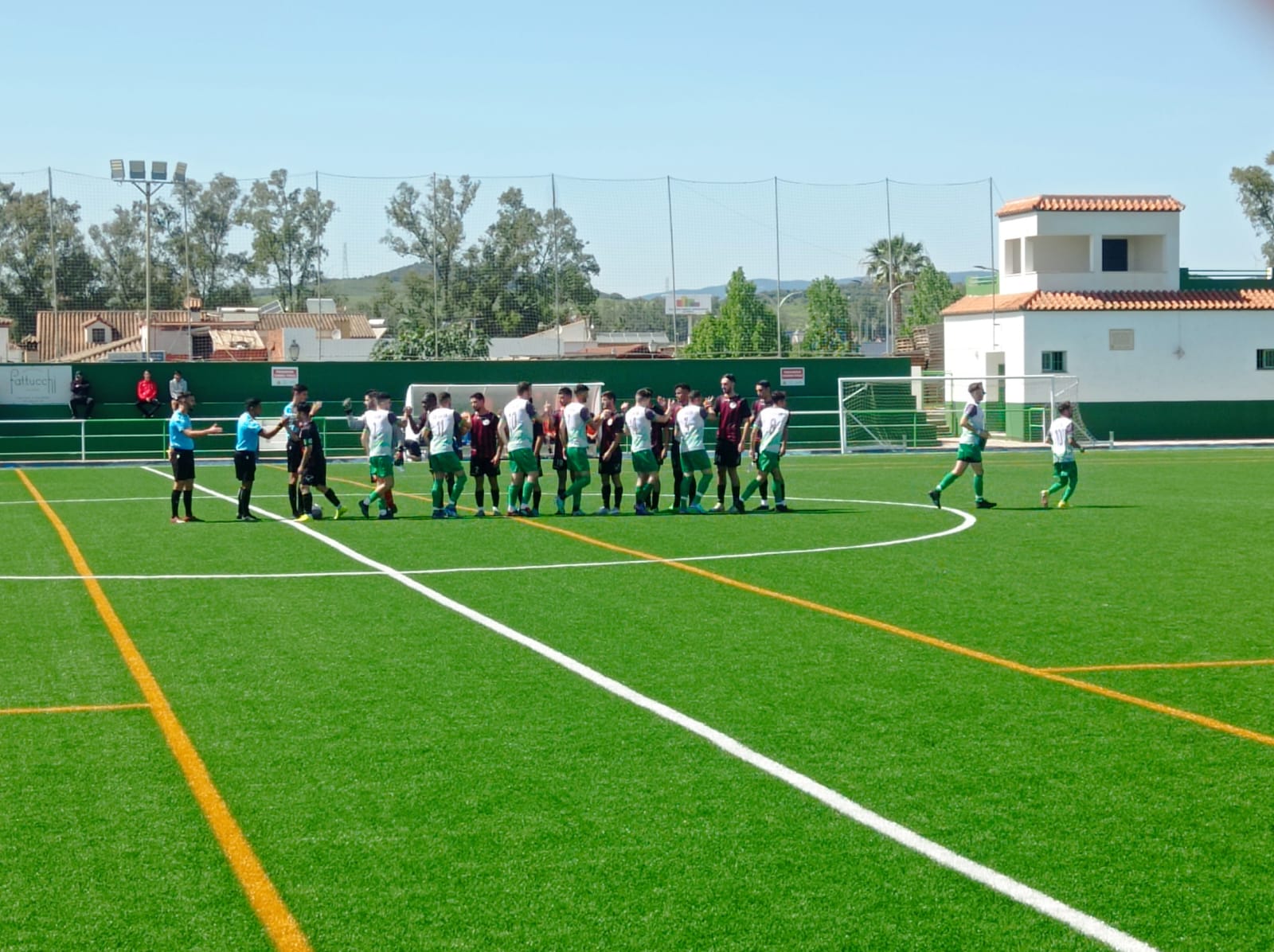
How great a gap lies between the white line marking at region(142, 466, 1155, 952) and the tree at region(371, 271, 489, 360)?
39.7 meters

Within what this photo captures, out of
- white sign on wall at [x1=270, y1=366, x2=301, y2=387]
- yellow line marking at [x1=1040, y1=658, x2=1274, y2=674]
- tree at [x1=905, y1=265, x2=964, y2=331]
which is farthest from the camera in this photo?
tree at [x1=905, y1=265, x2=964, y2=331]

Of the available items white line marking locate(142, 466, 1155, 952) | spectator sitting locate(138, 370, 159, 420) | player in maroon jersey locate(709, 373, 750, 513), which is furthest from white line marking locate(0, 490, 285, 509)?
spectator sitting locate(138, 370, 159, 420)

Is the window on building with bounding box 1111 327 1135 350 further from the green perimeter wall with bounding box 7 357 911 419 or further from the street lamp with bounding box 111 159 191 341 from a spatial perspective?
the street lamp with bounding box 111 159 191 341

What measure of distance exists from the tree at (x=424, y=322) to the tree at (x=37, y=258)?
9.29 metres

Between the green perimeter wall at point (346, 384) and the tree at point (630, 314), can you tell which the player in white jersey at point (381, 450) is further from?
the tree at point (630, 314)

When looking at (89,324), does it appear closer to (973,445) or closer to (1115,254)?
(973,445)

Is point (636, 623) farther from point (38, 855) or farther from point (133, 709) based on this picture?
point (38, 855)

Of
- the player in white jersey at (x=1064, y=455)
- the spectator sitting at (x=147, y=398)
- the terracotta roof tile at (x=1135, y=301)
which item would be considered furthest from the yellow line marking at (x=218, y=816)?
the terracotta roof tile at (x=1135, y=301)

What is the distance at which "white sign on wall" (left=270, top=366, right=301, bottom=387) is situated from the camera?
157 ft

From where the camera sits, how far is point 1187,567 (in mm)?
16688

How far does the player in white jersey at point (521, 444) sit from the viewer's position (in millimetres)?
23031

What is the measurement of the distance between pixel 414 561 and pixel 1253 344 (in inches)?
1891

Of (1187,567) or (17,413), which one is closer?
(1187,567)

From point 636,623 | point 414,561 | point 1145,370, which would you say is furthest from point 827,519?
point 1145,370
